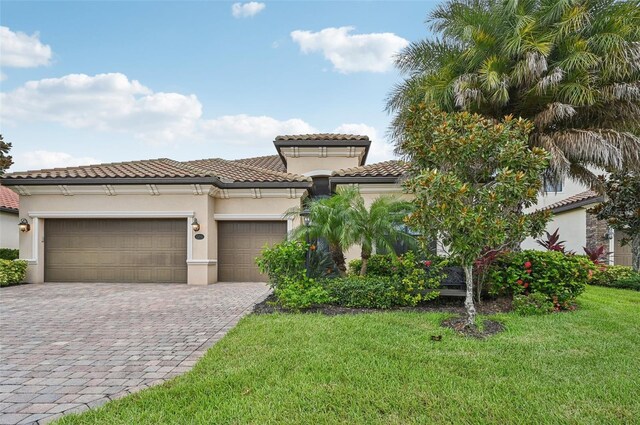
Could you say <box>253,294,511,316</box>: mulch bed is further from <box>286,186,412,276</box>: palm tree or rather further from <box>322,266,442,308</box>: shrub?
<box>286,186,412,276</box>: palm tree

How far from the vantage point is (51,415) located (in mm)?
3252

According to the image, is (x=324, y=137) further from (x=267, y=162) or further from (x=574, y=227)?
(x=574, y=227)

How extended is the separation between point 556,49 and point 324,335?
920 cm

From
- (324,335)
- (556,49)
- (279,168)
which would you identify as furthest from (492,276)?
(279,168)

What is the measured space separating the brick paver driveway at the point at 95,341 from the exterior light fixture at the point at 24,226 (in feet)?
9.89

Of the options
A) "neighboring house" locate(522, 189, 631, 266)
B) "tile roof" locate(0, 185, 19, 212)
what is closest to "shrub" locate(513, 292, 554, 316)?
"neighboring house" locate(522, 189, 631, 266)

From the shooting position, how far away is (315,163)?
52.9ft

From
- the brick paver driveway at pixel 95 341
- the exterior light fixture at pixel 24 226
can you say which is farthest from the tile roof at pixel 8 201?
the brick paver driveway at pixel 95 341

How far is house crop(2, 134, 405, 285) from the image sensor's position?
40.7 feet

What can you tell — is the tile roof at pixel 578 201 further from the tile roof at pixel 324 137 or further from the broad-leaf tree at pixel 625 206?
the tile roof at pixel 324 137

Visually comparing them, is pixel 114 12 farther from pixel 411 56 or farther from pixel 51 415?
pixel 51 415

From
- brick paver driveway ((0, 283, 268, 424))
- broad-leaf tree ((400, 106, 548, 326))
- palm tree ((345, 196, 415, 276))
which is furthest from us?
palm tree ((345, 196, 415, 276))

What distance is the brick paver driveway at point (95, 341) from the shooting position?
3.71 meters

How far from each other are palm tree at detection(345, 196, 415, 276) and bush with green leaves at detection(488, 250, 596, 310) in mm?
2007
